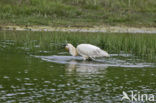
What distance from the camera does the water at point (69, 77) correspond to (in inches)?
690

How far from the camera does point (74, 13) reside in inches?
3187

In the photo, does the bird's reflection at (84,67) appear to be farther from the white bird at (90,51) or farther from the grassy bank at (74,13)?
the grassy bank at (74,13)

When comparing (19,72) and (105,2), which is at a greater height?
(105,2)

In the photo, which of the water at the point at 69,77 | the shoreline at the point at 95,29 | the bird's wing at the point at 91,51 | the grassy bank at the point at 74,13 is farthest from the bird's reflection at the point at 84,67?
the grassy bank at the point at 74,13

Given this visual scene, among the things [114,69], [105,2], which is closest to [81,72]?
[114,69]

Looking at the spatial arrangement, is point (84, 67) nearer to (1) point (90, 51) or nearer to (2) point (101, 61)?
(1) point (90, 51)

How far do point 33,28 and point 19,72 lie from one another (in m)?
40.4

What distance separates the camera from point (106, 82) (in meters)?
20.9

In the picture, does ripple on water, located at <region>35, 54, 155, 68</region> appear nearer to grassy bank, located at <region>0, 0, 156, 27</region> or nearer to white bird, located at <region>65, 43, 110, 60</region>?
white bird, located at <region>65, 43, 110, 60</region>

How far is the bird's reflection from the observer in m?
24.4

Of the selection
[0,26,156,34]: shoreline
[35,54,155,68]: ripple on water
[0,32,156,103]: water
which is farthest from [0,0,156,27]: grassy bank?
[0,32,156,103]: water

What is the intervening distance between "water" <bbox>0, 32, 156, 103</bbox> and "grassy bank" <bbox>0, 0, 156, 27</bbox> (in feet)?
120

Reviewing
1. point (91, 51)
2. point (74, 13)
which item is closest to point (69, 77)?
point (91, 51)

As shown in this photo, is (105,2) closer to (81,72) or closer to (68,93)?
(81,72)
